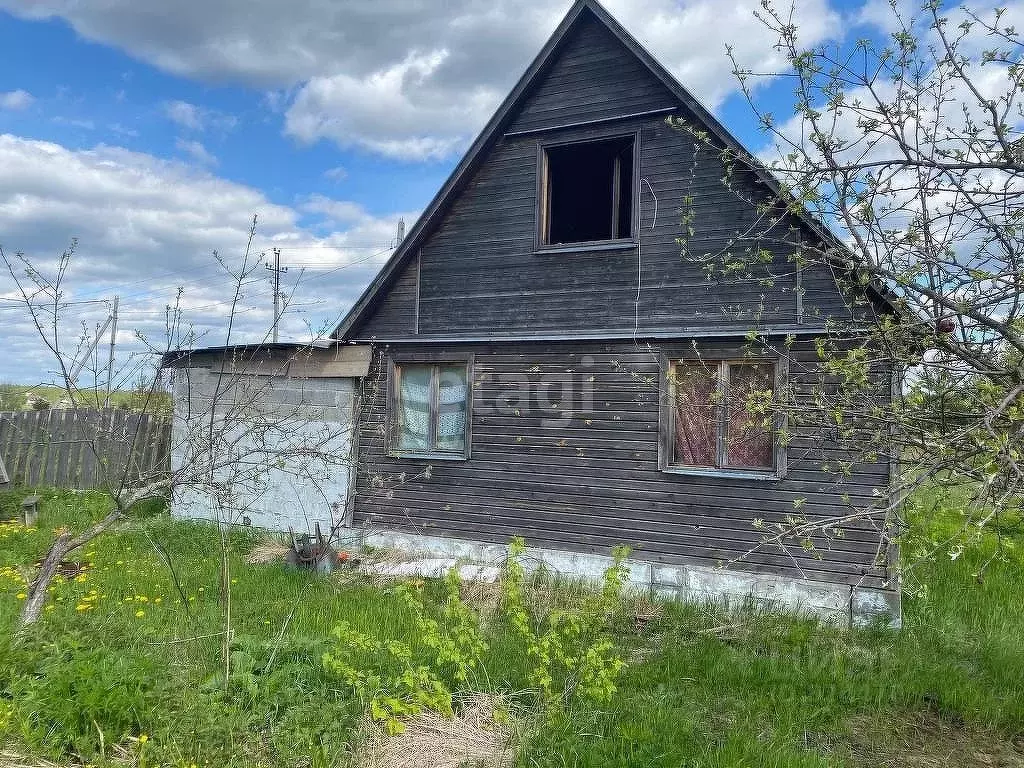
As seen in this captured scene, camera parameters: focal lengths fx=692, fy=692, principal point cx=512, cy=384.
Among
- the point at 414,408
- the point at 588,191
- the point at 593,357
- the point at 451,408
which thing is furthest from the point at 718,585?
the point at 588,191

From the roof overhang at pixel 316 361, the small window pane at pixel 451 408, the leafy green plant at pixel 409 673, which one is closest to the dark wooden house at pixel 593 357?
the small window pane at pixel 451 408

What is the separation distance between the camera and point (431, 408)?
34.6ft

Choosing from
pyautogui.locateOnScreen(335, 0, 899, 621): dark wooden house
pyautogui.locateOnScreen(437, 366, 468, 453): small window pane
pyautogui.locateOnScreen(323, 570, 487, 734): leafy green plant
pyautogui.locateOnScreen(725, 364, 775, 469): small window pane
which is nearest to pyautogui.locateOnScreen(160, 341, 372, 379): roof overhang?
pyautogui.locateOnScreen(335, 0, 899, 621): dark wooden house

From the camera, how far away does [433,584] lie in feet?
29.2

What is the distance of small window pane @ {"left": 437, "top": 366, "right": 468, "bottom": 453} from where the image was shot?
1032cm

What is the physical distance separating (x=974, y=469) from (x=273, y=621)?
20.7 ft

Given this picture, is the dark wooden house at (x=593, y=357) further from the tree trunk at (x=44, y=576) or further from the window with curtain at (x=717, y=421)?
the tree trunk at (x=44, y=576)

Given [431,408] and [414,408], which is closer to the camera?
[431,408]

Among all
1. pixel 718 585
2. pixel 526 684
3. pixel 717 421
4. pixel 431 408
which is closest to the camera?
pixel 526 684

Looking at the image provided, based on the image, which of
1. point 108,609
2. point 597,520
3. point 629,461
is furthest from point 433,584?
point 108,609

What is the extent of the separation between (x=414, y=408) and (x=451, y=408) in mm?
647

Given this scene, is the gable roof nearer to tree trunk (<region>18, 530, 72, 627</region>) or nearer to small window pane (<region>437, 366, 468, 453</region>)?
small window pane (<region>437, 366, 468, 453</region>)

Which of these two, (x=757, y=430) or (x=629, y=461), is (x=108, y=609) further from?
(x=757, y=430)

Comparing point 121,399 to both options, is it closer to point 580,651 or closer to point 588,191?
point 580,651
